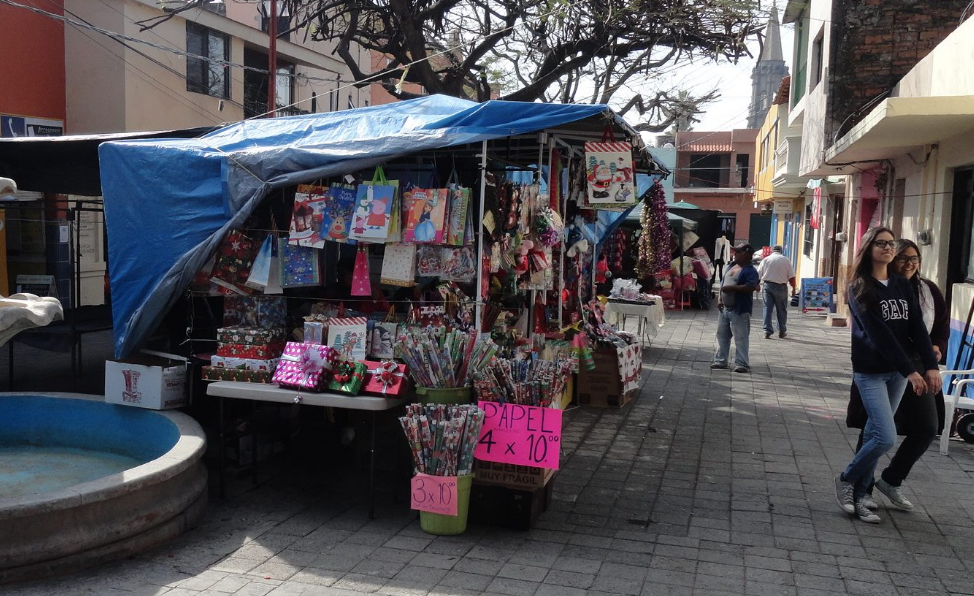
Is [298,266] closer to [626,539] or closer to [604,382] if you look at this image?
[626,539]

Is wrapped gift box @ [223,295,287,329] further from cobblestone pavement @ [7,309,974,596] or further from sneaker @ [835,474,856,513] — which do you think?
sneaker @ [835,474,856,513]

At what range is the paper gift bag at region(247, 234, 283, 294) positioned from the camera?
6113mm

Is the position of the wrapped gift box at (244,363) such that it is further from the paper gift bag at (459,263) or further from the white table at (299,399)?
the paper gift bag at (459,263)

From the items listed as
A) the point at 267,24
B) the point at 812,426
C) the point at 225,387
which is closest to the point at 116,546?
the point at 225,387

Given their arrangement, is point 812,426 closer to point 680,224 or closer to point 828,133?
point 828,133

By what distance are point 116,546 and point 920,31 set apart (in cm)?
1408

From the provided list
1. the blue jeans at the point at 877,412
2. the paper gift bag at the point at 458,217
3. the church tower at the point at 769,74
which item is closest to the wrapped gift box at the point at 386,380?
the paper gift bag at the point at 458,217

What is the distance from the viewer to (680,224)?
19.6 m

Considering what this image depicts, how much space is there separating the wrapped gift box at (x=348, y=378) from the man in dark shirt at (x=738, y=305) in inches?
259

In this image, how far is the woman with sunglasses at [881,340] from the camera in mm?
4953

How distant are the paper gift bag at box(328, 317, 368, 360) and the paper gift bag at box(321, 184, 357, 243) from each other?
0.63 metres

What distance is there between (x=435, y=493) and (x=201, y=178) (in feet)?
9.80

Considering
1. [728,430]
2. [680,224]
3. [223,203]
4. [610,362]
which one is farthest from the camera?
[680,224]

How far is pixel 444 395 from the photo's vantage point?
5.16 metres
